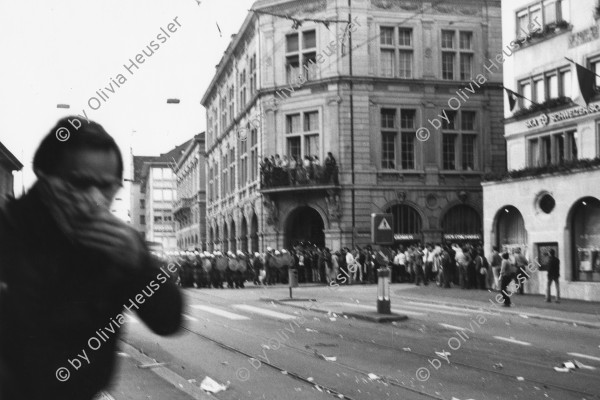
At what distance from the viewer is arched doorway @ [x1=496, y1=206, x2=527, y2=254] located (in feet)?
97.9

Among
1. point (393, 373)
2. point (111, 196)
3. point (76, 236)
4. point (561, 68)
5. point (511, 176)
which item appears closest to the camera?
point (76, 236)

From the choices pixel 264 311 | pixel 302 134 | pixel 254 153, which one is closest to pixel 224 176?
pixel 254 153

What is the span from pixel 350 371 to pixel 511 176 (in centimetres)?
2067

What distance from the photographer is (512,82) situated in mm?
30641

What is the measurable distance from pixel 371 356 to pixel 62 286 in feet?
34.6

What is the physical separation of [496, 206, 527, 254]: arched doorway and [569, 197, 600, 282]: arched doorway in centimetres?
272

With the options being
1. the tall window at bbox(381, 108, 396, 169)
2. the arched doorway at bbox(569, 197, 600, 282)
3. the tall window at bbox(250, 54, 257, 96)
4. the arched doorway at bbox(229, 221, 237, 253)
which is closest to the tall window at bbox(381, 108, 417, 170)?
the tall window at bbox(381, 108, 396, 169)

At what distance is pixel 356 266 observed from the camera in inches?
1547

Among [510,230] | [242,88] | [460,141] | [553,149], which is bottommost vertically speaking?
[510,230]

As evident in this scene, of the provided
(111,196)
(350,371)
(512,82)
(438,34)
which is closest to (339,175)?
(438,34)

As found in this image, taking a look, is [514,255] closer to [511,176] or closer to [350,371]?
[511,176]

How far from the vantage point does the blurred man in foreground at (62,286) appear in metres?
1.94

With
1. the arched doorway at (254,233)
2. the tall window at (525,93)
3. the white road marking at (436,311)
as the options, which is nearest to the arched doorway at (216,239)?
the arched doorway at (254,233)

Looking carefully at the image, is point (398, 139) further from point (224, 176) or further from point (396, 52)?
point (224, 176)
